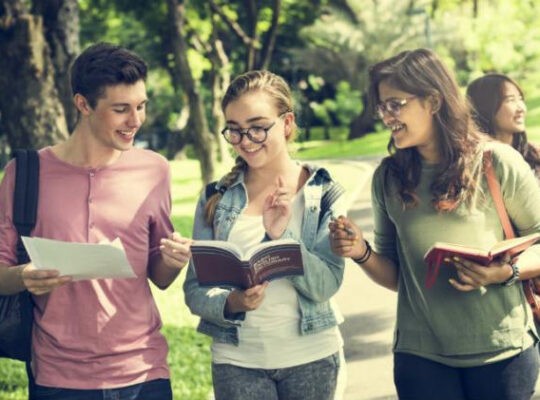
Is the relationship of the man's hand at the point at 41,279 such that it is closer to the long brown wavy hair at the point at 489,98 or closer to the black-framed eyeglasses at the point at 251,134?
the black-framed eyeglasses at the point at 251,134

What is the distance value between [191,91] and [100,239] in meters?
14.9

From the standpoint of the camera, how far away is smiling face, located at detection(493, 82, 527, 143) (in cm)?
506

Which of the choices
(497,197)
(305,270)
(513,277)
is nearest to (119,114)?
(305,270)

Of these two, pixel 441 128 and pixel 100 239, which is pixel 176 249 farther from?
pixel 441 128

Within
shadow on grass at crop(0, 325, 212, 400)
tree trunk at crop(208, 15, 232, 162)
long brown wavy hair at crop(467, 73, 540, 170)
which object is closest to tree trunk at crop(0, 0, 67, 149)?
shadow on grass at crop(0, 325, 212, 400)

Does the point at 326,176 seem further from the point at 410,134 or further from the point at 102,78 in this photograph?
the point at 102,78

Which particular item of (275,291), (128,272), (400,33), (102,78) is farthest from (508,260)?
(400,33)

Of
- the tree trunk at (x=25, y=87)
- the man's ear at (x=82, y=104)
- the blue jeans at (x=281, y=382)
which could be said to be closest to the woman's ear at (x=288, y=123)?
the man's ear at (x=82, y=104)

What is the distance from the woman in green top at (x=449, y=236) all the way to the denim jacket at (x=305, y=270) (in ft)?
0.32

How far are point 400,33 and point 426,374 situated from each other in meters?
42.2

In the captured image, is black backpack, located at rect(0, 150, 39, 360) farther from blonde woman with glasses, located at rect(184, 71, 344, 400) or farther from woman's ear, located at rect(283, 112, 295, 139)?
woman's ear, located at rect(283, 112, 295, 139)

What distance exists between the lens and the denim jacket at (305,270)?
3.59 meters

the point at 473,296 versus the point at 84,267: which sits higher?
the point at 84,267

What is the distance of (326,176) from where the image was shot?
3.74 m
